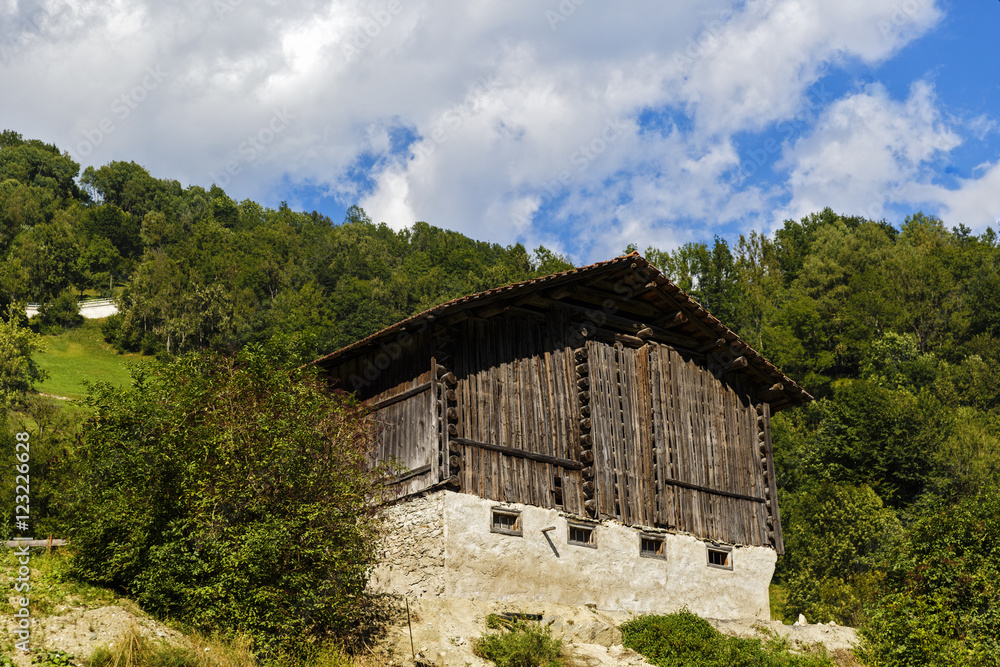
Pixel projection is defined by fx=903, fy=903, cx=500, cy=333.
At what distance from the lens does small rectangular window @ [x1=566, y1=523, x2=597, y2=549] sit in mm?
22531

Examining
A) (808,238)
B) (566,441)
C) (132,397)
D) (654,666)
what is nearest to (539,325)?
(566,441)

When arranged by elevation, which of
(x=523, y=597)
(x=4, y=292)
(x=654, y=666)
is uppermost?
(x=4, y=292)

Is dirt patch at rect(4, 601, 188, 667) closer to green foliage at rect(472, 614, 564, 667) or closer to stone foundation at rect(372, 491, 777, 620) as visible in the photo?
stone foundation at rect(372, 491, 777, 620)

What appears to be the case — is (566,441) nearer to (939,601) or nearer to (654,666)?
(654,666)

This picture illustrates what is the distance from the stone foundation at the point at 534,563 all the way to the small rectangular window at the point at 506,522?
9cm

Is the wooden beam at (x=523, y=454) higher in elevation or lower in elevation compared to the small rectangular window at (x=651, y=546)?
higher

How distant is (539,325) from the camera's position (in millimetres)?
24109

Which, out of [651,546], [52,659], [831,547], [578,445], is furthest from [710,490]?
[831,547]

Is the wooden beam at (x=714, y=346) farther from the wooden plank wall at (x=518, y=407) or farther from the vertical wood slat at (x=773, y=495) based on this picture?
the wooden plank wall at (x=518, y=407)

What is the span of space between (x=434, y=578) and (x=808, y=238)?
81127 millimetres

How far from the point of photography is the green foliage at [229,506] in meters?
15.5

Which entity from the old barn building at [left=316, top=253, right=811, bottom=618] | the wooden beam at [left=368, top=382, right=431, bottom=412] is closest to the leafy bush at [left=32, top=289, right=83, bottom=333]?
the old barn building at [left=316, top=253, right=811, bottom=618]

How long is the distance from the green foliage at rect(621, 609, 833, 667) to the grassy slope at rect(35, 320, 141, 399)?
52358 mm

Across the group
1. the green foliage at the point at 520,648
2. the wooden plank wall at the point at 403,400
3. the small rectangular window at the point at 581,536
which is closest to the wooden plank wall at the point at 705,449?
the small rectangular window at the point at 581,536
